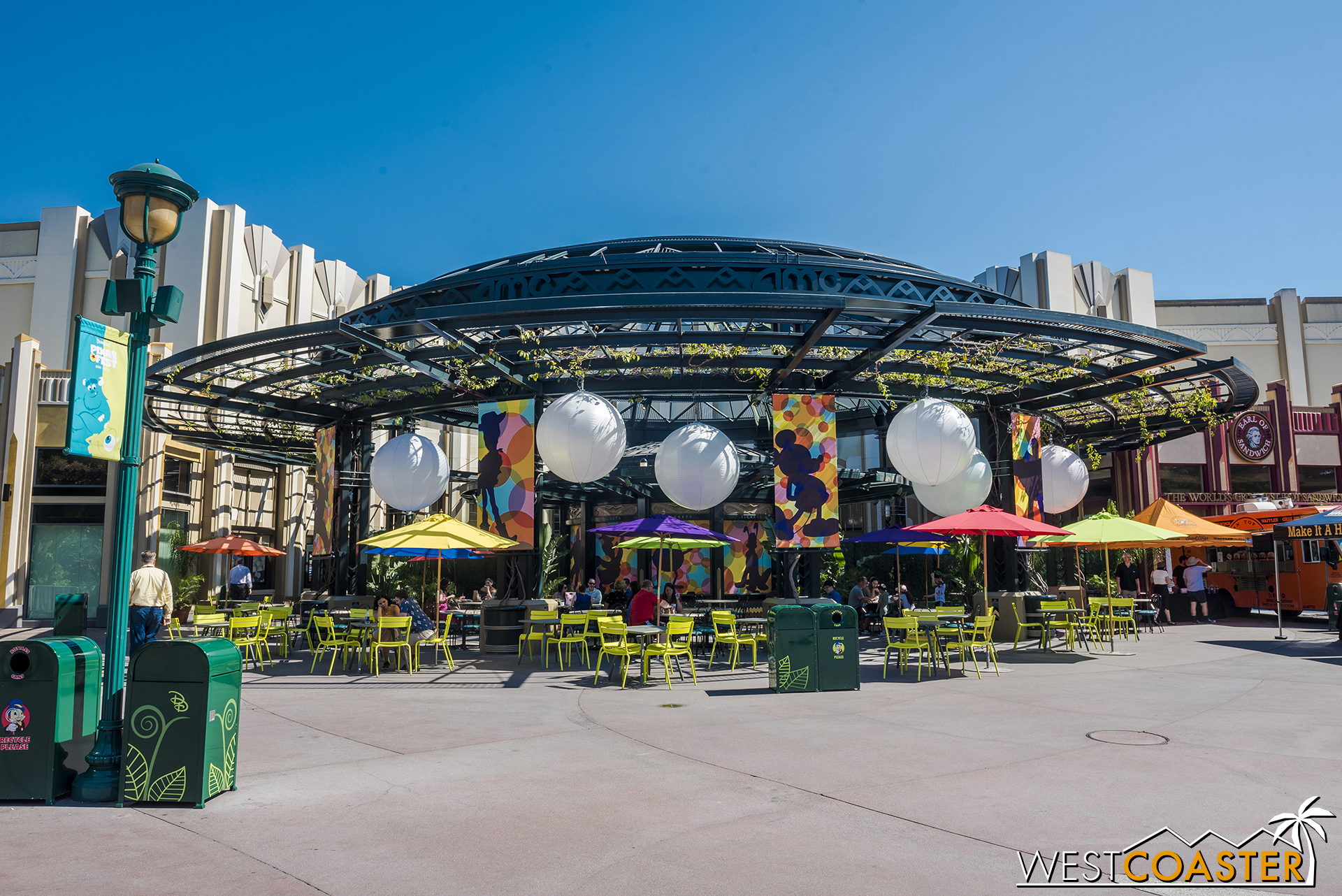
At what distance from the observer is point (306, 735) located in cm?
788

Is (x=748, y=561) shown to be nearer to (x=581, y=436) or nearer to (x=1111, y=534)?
(x=1111, y=534)

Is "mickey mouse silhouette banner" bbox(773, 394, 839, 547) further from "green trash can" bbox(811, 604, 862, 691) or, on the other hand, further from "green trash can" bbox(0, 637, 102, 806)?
"green trash can" bbox(0, 637, 102, 806)

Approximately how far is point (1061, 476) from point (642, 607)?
8.36 m

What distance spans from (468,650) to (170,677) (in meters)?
10.3

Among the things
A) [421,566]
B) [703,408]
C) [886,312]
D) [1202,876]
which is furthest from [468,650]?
[703,408]

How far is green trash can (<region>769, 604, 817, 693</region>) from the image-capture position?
424 inches

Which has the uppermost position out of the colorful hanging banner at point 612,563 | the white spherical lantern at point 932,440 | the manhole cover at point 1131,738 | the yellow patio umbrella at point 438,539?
the white spherical lantern at point 932,440

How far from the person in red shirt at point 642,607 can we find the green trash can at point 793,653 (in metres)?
2.91

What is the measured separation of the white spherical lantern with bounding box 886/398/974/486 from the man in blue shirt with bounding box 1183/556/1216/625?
13.9 meters

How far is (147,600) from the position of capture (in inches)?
434

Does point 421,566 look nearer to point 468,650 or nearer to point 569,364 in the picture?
point 468,650

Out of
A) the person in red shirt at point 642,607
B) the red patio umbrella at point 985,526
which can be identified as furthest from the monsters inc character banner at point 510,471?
the red patio umbrella at point 985,526

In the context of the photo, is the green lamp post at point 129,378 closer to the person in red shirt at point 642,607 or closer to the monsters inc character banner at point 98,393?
the monsters inc character banner at point 98,393

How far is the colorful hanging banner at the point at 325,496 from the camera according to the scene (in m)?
17.6
